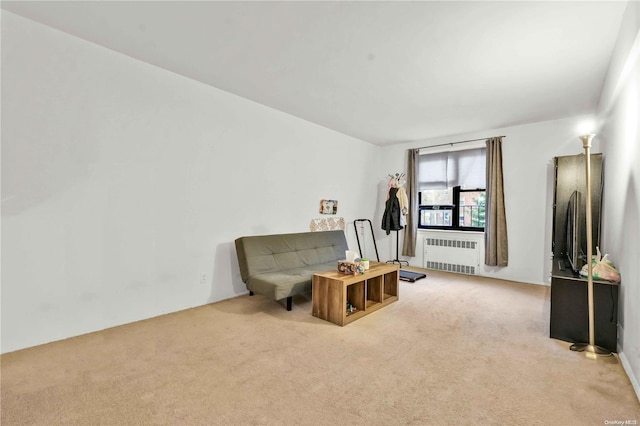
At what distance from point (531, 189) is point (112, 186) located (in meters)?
5.36

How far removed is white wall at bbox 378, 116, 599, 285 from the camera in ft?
14.1

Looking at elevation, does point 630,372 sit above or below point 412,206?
below

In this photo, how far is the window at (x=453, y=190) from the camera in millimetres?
5016

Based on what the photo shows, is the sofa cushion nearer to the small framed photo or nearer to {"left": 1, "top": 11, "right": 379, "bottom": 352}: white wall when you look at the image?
{"left": 1, "top": 11, "right": 379, "bottom": 352}: white wall

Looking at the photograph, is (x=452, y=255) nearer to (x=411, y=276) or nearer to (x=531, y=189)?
(x=411, y=276)

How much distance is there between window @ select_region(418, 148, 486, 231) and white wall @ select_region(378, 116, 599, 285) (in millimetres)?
411

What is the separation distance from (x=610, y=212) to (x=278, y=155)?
3651mm

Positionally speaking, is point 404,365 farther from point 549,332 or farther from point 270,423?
point 549,332

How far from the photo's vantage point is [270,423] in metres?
1.51

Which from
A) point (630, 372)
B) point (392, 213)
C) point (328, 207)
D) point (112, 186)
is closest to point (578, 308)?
point (630, 372)

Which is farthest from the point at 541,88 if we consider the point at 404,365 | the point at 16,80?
the point at 16,80

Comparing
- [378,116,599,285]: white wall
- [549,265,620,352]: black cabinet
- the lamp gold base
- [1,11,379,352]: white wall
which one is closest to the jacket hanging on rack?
[378,116,599,285]: white wall

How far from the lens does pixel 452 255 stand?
516 centimetres

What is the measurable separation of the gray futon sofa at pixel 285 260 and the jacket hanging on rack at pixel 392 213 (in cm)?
130
